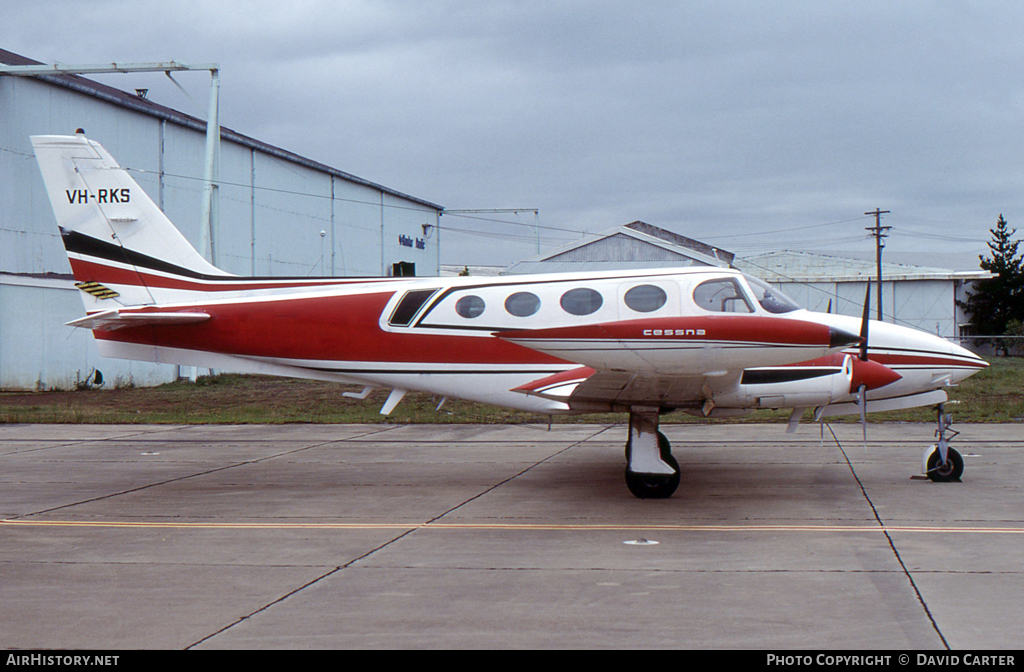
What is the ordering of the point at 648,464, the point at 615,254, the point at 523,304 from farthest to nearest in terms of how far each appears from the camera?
the point at 615,254 → the point at 523,304 → the point at 648,464

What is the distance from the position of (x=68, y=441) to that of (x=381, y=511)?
422 inches

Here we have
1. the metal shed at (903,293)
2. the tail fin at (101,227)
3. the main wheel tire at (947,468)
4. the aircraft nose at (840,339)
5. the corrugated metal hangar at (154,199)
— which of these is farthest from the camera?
the metal shed at (903,293)

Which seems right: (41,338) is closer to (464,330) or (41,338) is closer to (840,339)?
(464,330)

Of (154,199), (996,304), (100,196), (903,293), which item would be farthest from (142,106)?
(996,304)

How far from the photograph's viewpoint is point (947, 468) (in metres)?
11.6

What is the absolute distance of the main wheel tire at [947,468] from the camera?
11.6m

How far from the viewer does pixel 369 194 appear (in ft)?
165

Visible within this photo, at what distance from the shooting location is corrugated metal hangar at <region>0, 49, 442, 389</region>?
28344 millimetres

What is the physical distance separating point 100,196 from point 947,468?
1254 centimetres

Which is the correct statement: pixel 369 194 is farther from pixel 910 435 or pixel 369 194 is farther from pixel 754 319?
pixel 754 319

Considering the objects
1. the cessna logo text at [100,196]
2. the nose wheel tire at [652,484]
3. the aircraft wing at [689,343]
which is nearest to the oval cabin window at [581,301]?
the aircraft wing at [689,343]

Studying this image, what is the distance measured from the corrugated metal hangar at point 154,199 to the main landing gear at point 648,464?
16.1 metres

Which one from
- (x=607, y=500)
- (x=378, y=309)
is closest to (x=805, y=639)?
(x=607, y=500)

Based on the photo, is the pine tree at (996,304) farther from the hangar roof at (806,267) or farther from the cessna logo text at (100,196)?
the cessna logo text at (100,196)
